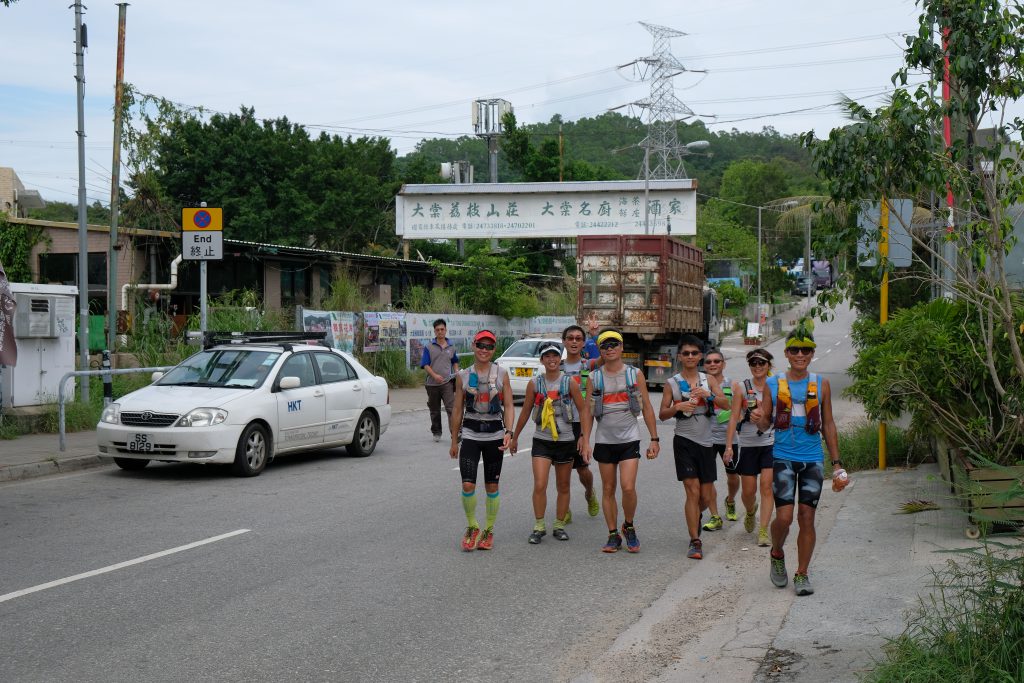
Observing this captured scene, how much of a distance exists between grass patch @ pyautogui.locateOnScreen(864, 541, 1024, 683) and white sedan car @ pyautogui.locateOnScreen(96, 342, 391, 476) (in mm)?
8714

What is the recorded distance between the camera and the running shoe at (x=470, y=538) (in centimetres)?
840

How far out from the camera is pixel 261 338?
1412 cm

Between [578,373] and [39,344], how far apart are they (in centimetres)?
986

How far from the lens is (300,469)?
43.2 ft

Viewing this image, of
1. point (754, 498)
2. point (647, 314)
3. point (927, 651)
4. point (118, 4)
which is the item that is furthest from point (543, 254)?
point (927, 651)

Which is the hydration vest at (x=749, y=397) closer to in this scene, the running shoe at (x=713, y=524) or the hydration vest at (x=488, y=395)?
the running shoe at (x=713, y=524)

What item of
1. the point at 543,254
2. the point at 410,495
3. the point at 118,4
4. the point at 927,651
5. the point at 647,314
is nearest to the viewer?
the point at 927,651

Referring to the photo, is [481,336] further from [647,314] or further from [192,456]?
[647,314]

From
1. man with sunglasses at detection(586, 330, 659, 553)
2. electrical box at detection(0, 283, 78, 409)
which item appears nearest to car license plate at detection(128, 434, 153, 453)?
electrical box at detection(0, 283, 78, 409)

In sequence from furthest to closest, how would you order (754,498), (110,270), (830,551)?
(110,270), (754,498), (830,551)

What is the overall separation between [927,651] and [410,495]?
7.17 m

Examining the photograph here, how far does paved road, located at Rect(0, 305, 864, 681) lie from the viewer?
5.59 m

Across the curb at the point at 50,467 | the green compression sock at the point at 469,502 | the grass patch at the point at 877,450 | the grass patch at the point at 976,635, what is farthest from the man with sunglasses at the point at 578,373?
the curb at the point at 50,467

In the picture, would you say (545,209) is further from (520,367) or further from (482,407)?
(482,407)
